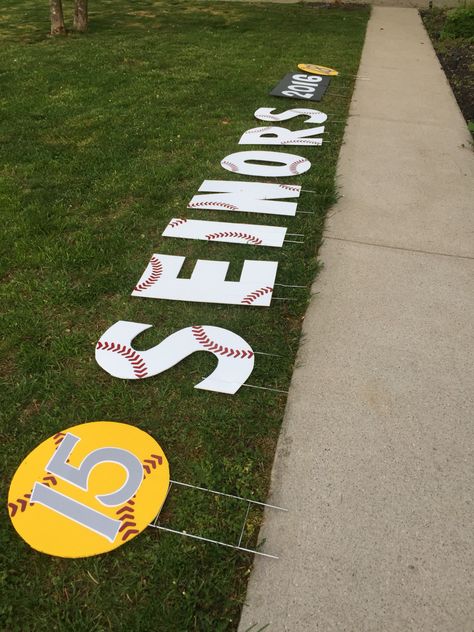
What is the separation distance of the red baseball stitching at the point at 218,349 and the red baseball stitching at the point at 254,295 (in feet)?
1.30

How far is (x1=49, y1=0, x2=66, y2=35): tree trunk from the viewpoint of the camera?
9.35 meters

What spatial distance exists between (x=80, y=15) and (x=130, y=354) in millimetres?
9730

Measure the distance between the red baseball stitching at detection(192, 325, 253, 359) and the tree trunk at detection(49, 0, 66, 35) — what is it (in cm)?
927

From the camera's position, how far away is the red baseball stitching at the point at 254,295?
3.21 m

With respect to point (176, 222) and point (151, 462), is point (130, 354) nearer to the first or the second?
point (151, 462)

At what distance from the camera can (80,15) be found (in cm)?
988

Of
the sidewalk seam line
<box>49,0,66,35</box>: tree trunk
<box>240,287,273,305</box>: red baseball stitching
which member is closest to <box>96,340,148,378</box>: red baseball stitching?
<box>240,287,273,305</box>: red baseball stitching

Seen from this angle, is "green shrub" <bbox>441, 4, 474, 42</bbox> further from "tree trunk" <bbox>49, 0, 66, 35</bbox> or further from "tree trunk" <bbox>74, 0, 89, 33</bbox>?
"tree trunk" <bbox>49, 0, 66, 35</bbox>

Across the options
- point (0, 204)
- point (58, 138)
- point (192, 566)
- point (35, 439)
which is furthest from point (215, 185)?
point (192, 566)

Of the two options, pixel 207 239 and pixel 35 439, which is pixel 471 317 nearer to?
pixel 207 239

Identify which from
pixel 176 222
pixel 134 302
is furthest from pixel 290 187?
pixel 134 302

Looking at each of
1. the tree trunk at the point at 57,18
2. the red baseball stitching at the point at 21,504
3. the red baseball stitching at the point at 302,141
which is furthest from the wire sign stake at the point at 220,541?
the tree trunk at the point at 57,18

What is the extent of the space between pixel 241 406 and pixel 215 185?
262 cm

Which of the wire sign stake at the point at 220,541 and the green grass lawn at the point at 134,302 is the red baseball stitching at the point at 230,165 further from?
the wire sign stake at the point at 220,541
